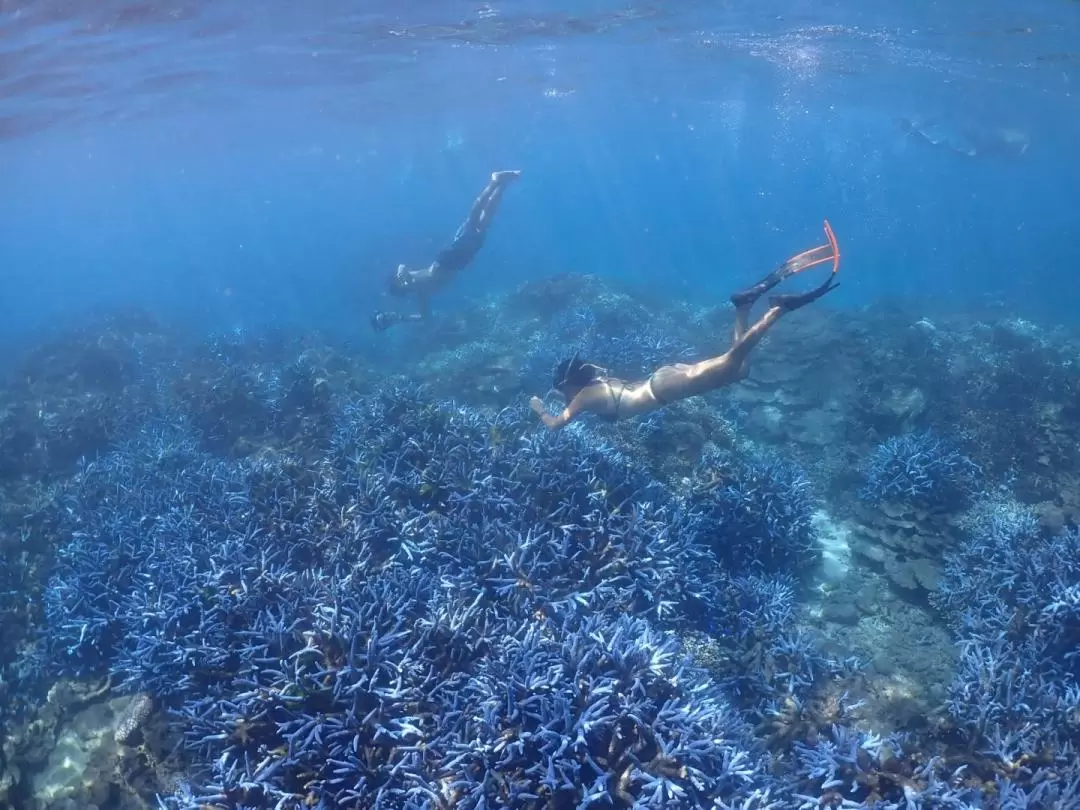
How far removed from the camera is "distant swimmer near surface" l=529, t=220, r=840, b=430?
25.0 ft

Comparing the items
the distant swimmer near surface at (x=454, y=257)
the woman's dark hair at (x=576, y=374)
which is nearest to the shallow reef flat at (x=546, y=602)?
the woman's dark hair at (x=576, y=374)

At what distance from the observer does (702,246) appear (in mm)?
86250

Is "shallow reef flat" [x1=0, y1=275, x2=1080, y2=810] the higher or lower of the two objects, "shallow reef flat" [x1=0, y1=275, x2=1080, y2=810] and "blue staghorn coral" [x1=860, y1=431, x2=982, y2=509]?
the higher

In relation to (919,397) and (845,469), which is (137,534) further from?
(919,397)

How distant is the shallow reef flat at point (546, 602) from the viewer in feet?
16.1

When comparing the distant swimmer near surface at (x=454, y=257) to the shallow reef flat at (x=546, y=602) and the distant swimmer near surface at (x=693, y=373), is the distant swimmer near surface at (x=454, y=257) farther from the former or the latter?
the distant swimmer near surface at (x=693, y=373)

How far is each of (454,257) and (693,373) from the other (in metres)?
12.9

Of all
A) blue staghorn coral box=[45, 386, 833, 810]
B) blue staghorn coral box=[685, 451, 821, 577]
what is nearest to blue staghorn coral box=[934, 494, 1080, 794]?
blue staghorn coral box=[685, 451, 821, 577]

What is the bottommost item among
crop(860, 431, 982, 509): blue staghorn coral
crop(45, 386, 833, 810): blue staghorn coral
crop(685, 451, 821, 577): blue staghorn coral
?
crop(860, 431, 982, 509): blue staghorn coral

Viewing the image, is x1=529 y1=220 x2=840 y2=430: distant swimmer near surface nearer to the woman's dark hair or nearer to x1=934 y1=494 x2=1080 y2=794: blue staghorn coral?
the woman's dark hair

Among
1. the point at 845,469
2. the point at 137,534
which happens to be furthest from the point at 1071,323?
the point at 137,534

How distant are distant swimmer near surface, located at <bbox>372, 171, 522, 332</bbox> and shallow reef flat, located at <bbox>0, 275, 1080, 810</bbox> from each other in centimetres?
669

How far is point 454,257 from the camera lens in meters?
20.0

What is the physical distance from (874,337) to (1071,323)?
19.9 m
